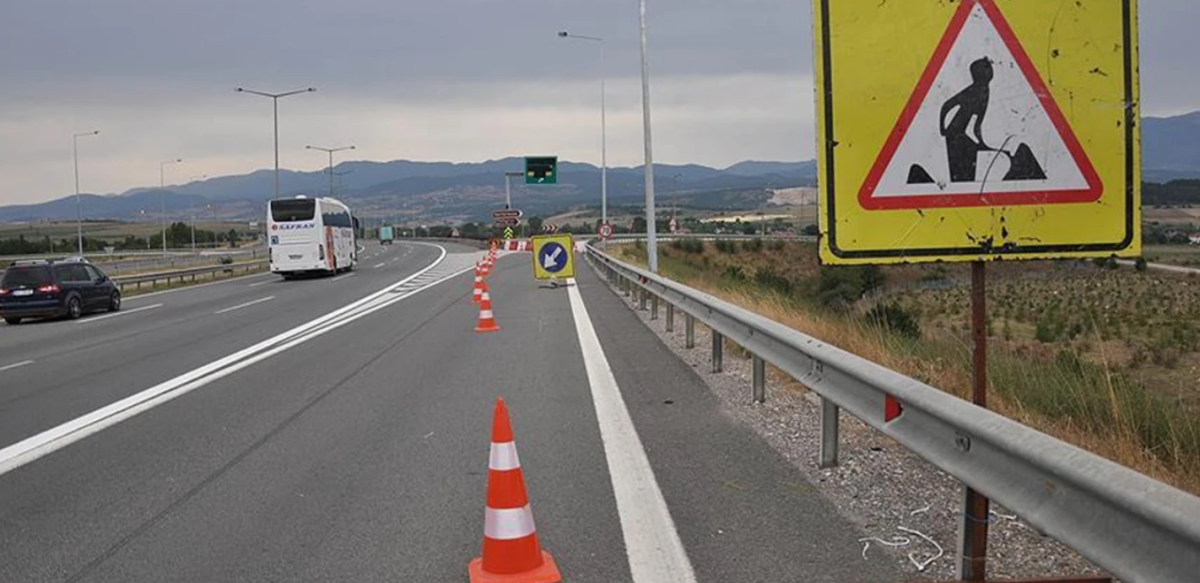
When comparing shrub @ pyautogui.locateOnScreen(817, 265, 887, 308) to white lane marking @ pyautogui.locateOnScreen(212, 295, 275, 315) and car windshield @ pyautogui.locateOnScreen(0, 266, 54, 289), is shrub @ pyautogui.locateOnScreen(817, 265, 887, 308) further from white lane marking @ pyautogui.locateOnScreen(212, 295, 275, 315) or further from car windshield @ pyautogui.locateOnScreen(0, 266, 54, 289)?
car windshield @ pyautogui.locateOnScreen(0, 266, 54, 289)

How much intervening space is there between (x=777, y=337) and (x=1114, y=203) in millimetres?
3828

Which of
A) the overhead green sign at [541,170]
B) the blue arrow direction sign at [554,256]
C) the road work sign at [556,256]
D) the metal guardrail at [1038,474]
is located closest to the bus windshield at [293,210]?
the overhead green sign at [541,170]

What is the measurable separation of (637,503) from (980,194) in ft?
9.12

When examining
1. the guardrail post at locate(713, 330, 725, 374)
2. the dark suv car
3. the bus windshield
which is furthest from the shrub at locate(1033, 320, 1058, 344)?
the bus windshield

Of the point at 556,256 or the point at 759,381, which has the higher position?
the point at 556,256

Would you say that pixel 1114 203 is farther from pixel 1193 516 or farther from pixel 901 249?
pixel 1193 516

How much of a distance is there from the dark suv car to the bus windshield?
16785 mm

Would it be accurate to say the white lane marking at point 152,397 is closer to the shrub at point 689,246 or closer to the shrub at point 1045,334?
the shrub at point 1045,334

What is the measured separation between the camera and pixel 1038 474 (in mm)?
3768

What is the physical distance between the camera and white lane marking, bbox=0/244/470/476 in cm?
871

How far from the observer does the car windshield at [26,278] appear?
85.7 ft

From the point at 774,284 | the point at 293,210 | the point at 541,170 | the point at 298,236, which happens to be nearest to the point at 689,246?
the point at 541,170

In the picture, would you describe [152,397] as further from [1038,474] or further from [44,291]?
[44,291]

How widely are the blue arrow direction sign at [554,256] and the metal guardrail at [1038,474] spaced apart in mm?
22453
